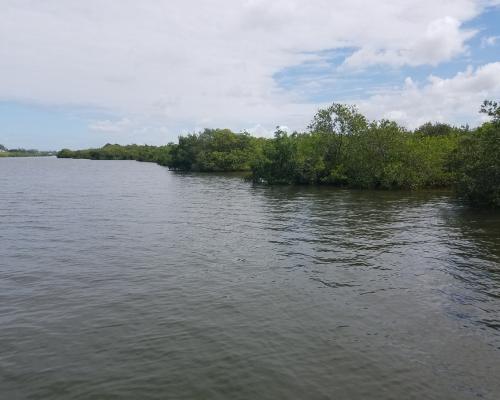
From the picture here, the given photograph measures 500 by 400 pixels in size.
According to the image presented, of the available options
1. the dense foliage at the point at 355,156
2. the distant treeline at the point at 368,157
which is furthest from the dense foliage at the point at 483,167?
the dense foliage at the point at 355,156

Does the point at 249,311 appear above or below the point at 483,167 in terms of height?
below

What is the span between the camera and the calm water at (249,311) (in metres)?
9.88

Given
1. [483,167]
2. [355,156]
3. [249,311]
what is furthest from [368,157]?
[249,311]

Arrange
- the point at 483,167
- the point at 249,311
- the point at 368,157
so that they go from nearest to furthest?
the point at 249,311 → the point at 483,167 → the point at 368,157

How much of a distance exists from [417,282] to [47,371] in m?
13.5

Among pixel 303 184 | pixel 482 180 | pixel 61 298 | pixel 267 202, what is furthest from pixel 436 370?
pixel 303 184

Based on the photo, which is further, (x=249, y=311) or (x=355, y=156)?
(x=355, y=156)

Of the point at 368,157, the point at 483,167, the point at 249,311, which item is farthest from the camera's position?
the point at 368,157

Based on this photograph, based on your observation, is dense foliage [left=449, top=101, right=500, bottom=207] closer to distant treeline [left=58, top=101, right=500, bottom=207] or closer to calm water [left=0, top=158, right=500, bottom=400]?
distant treeline [left=58, top=101, right=500, bottom=207]

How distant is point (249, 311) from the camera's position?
14.1 metres

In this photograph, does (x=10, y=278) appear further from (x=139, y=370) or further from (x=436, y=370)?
(x=436, y=370)

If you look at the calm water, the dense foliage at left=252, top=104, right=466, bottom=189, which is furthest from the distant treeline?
the calm water

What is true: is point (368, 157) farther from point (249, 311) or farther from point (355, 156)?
point (249, 311)

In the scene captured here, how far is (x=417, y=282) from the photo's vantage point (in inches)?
684
